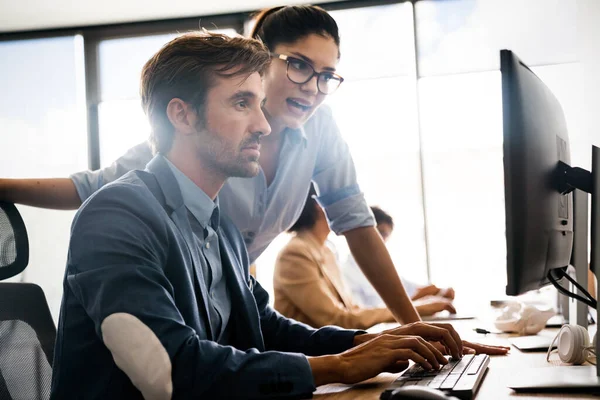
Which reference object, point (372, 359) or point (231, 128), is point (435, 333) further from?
point (231, 128)

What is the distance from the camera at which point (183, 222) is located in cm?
121

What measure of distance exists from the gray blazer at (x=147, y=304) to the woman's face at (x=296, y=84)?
0.57 m

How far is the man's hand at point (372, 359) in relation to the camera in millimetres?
1039

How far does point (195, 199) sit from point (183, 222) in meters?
0.10

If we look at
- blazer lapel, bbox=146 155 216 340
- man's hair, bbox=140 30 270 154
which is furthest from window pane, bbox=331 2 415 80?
blazer lapel, bbox=146 155 216 340

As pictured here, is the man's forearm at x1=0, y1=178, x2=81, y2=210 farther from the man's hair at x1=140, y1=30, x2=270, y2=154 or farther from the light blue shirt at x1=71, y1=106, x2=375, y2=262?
the man's hair at x1=140, y1=30, x2=270, y2=154

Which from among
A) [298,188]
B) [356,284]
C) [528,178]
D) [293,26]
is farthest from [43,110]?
[528,178]

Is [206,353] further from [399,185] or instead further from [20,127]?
[20,127]

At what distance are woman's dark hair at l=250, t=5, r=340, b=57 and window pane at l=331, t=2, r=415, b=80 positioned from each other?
321 cm

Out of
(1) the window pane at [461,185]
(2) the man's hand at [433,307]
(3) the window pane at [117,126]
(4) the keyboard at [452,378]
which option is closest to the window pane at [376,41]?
(1) the window pane at [461,185]

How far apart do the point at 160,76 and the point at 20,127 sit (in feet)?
14.2

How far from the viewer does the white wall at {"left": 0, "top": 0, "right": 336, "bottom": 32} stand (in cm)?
491

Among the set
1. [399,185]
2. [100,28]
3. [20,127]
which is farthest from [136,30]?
[399,185]

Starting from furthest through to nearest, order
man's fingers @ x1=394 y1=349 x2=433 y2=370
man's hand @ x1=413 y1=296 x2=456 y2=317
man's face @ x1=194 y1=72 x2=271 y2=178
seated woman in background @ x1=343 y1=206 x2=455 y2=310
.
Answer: seated woman in background @ x1=343 y1=206 x2=455 y2=310, man's hand @ x1=413 y1=296 x2=456 y2=317, man's face @ x1=194 y1=72 x2=271 y2=178, man's fingers @ x1=394 y1=349 x2=433 y2=370
